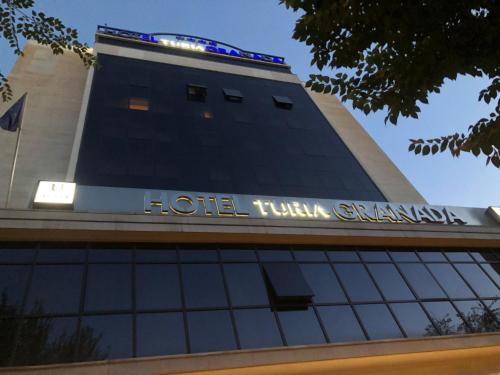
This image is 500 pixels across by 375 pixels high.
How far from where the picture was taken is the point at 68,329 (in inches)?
440

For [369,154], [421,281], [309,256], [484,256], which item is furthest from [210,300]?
[369,154]

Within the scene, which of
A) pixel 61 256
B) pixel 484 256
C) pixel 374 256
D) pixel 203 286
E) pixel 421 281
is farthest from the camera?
pixel 484 256

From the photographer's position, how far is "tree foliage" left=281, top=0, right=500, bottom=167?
733 cm

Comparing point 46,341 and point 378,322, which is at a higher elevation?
point 46,341

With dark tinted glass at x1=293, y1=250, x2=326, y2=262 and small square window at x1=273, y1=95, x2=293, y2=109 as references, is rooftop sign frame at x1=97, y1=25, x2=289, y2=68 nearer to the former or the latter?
small square window at x1=273, y1=95, x2=293, y2=109

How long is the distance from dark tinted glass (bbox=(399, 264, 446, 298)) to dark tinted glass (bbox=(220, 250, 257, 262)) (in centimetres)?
691

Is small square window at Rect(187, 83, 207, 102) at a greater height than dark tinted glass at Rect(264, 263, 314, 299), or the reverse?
small square window at Rect(187, 83, 207, 102)

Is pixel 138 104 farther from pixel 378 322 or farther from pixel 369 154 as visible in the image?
pixel 378 322

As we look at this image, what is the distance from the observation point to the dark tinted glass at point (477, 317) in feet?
51.3

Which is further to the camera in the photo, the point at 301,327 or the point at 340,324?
the point at 340,324

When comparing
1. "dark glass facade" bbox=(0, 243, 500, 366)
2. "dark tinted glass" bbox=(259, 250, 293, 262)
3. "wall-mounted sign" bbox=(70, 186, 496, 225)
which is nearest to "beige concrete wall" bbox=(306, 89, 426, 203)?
"wall-mounted sign" bbox=(70, 186, 496, 225)

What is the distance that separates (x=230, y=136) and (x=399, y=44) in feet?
53.0

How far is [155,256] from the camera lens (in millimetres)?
14266

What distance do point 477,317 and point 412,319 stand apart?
3388 mm
